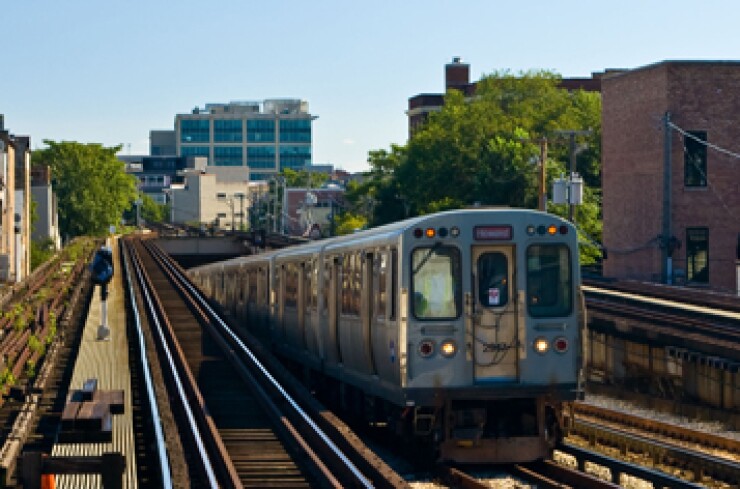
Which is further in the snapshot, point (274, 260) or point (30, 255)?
point (30, 255)

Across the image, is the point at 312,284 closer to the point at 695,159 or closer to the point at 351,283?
the point at 351,283

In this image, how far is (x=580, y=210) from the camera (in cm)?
7606

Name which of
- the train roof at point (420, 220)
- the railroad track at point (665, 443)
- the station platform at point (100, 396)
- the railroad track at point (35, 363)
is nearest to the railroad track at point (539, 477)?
the railroad track at point (665, 443)

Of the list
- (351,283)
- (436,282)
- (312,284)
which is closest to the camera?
(436,282)

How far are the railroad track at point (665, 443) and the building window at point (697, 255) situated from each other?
30747 mm

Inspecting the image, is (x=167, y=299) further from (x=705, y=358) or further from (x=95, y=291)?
(x=705, y=358)

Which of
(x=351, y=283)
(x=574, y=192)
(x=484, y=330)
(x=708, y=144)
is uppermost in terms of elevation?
(x=708, y=144)

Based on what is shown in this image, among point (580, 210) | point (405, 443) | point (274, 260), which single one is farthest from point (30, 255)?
point (405, 443)

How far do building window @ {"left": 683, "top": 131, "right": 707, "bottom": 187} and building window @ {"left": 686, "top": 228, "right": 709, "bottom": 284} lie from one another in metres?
→ 1.76

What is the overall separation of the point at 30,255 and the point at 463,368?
227ft

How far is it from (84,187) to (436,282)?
12899cm

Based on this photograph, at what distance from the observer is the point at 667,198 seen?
49.5m

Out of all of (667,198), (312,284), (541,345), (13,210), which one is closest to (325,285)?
(312,284)

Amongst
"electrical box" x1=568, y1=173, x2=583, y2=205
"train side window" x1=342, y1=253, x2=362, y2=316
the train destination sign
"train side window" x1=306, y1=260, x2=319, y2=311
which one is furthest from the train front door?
"electrical box" x1=568, y1=173, x2=583, y2=205
